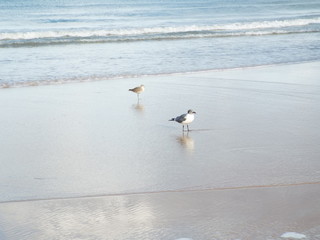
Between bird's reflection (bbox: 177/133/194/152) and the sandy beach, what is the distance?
1cm

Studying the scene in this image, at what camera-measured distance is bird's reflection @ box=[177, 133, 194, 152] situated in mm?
6899

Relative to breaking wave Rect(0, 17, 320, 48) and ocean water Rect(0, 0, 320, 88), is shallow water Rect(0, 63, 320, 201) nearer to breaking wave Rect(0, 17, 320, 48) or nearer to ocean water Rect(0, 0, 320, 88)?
ocean water Rect(0, 0, 320, 88)

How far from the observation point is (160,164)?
6242 millimetres

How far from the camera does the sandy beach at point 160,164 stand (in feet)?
15.0

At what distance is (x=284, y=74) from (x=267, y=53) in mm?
4852

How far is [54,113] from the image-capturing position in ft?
29.2

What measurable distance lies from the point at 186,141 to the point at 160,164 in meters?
1.02

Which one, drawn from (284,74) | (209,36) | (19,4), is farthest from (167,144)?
(19,4)

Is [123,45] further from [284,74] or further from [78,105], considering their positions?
[78,105]

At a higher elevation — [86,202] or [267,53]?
[267,53]

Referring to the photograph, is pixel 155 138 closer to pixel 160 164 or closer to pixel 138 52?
pixel 160 164

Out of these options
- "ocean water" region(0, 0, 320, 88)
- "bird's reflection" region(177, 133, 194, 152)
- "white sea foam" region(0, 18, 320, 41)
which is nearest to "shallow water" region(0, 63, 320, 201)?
"bird's reflection" region(177, 133, 194, 152)

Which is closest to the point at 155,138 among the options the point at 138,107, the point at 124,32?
the point at 138,107

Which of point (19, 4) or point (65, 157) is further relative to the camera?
point (19, 4)
